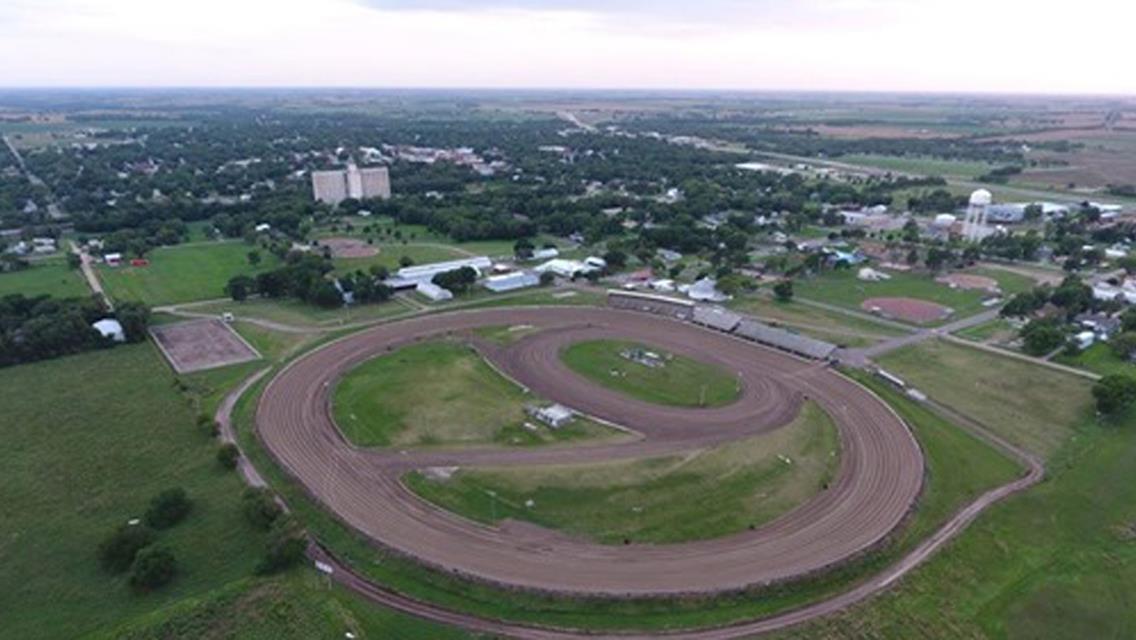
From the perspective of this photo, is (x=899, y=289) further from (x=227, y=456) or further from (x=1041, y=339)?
(x=227, y=456)

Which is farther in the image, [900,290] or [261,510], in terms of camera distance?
[900,290]

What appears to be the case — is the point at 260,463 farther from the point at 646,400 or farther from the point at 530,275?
the point at 530,275

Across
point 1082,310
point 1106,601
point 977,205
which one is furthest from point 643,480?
point 977,205

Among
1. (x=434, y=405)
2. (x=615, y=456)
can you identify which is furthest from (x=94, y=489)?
(x=615, y=456)

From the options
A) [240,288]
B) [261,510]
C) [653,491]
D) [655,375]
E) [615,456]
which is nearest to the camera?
[261,510]

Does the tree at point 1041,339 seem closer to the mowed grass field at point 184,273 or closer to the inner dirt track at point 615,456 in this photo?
the inner dirt track at point 615,456

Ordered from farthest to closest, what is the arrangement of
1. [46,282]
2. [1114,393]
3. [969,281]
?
[969,281], [46,282], [1114,393]
